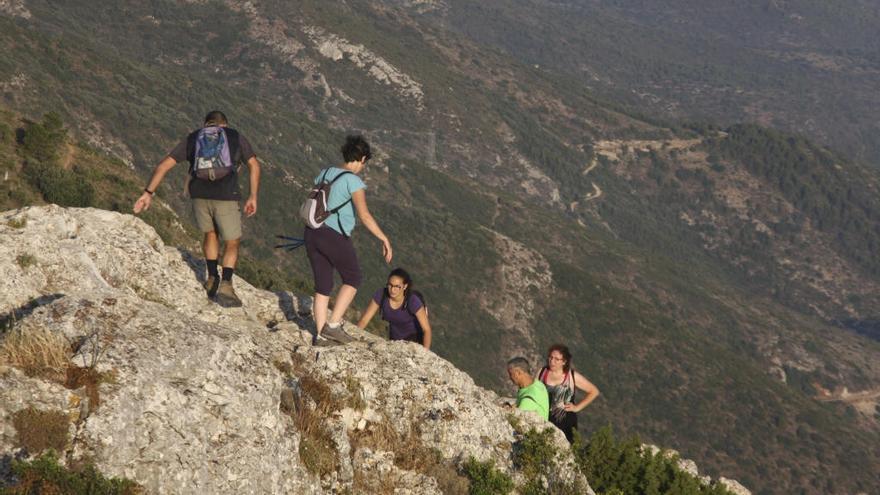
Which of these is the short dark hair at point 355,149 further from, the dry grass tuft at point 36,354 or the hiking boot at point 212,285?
the dry grass tuft at point 36,354

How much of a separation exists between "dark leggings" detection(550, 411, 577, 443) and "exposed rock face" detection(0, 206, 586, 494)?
1404 mm

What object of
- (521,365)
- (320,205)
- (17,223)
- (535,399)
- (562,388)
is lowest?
(562,388)

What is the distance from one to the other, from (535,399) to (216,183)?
607cm

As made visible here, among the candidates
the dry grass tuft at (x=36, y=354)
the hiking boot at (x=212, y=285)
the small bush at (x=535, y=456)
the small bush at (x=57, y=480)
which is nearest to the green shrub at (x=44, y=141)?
the hiking boot at (x=212, y=285)

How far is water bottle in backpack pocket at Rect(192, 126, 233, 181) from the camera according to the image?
1088 centimetres

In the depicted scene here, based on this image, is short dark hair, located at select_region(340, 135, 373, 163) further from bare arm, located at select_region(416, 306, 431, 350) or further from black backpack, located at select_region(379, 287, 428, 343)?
bare arm, located at select_region(416, 306, 431, 350)

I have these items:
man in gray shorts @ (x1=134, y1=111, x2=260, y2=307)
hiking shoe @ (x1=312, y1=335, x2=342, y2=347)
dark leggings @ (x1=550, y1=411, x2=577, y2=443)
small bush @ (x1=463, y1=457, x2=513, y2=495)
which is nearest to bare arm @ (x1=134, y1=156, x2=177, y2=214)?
man in gray shorts @ (x1=134, y1=111, x2=260, y2=307)

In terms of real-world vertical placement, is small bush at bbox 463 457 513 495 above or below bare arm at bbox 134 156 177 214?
below

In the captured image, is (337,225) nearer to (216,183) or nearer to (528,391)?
(216,183)

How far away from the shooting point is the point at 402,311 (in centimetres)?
1202

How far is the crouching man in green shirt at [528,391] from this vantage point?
1120 cm

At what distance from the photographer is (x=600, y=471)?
1153 cm

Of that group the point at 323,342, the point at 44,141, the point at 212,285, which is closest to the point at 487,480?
the point at 323,342

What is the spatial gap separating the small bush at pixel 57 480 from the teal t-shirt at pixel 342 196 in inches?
193
